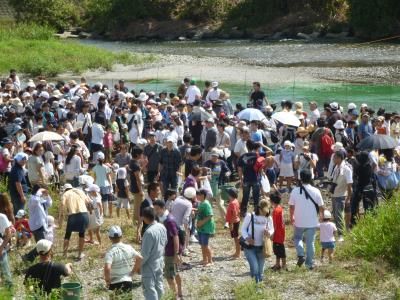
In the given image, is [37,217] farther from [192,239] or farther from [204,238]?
[192,239]

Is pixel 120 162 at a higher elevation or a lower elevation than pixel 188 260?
higher

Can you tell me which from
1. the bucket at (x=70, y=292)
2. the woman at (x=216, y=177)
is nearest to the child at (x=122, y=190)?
the woman at (x=216, y=177)

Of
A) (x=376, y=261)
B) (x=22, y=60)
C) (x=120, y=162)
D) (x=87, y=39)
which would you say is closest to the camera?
(x=376, y=261)

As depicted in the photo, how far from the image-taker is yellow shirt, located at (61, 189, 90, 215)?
11.5 meters

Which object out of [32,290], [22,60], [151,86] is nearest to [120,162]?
Answer: [32,290]

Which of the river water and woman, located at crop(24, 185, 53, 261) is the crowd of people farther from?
the river water

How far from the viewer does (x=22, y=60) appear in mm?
35562

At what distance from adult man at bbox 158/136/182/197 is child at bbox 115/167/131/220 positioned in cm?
65

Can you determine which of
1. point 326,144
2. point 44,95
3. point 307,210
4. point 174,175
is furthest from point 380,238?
point 44,95

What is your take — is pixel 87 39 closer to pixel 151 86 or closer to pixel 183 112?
pixel 151 86

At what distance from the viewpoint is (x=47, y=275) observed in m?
8.71

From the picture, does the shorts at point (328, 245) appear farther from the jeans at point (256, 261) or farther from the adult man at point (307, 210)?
the jeans at point (256, 261)

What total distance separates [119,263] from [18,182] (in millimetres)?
4079

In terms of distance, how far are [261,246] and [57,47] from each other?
3108 centimetres
